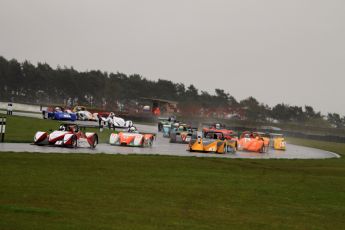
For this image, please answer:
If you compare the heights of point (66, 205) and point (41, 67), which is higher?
point (41, 67)

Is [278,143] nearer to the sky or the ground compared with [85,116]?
nearer to the ground

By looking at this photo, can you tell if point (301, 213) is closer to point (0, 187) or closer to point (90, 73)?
point (0, 187)

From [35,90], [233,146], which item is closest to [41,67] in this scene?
[35,90]

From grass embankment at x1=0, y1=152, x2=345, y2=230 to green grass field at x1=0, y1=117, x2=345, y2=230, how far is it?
0.02 m

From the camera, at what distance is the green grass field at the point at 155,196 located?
10445 mm

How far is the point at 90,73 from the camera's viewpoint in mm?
161625

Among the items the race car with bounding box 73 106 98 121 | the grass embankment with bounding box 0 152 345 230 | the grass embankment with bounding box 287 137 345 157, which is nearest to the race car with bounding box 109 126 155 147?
the grass embankment with bounding box 0 152 345 230

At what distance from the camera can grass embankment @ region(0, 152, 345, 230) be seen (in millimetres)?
10445

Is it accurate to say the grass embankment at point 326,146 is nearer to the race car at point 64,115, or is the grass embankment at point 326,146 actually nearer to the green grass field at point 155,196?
→ the race car at point 64,115

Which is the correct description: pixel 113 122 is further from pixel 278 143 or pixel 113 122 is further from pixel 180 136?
pixel 278 143

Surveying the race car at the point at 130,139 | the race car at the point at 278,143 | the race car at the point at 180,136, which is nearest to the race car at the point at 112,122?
the race car at the point at 180,136

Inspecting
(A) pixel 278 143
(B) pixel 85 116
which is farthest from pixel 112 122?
(A) pixel 278 143

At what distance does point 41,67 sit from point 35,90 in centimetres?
923

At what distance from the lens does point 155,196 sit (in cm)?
1359
